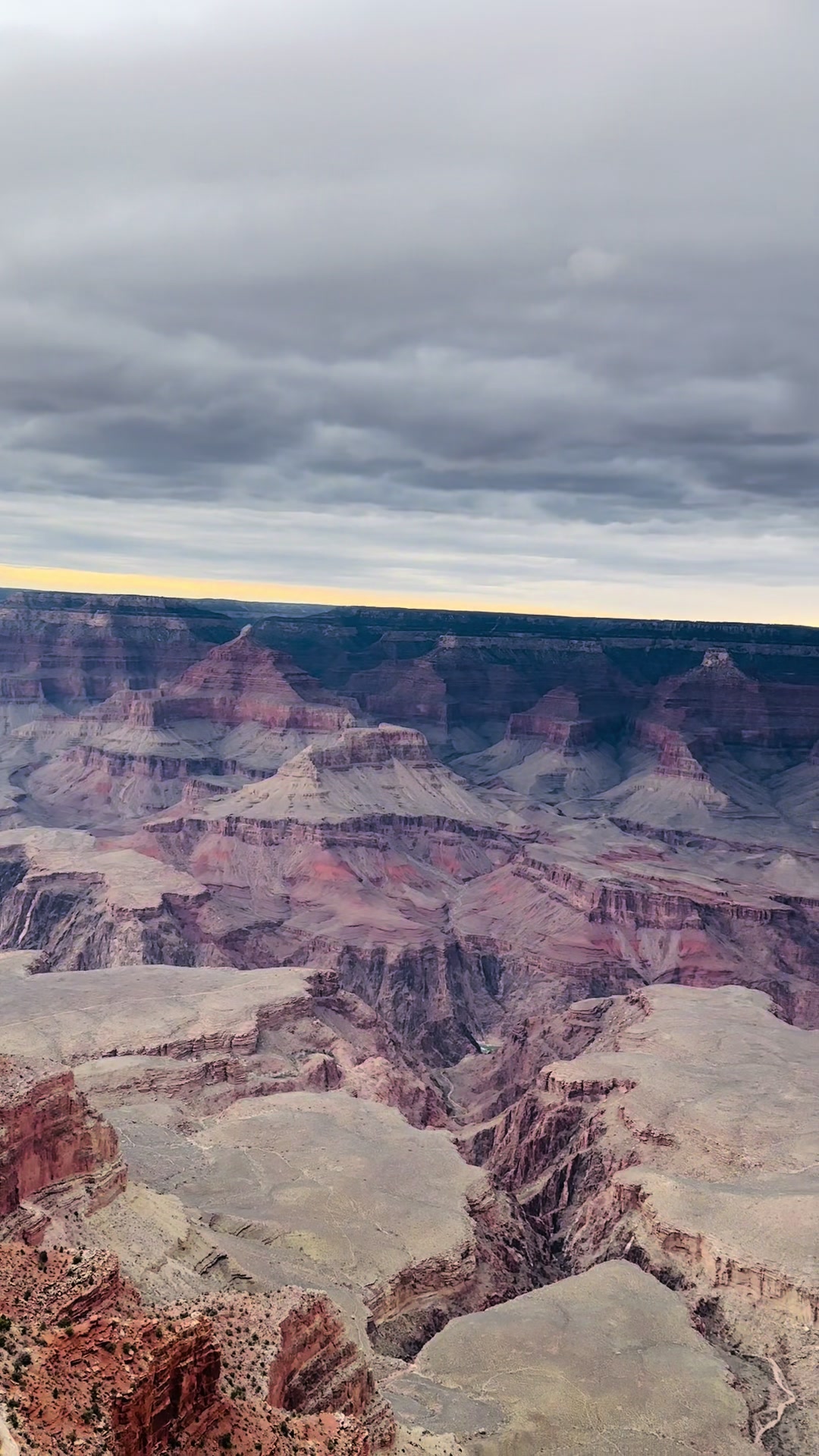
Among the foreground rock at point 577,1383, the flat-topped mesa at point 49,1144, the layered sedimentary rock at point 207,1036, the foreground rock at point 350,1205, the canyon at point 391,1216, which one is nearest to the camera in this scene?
the canyon at point 391,1216

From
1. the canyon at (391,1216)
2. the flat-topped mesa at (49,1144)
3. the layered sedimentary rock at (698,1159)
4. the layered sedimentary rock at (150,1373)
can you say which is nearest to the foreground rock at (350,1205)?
the canyon at (391,1216)

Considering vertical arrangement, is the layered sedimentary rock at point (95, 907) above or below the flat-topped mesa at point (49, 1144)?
below

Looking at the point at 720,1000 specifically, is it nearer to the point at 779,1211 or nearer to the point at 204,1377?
the point at 779,1211

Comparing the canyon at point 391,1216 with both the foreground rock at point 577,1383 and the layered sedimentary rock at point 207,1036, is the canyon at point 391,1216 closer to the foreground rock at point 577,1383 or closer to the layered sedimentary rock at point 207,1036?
the foreground rock at point 577,1383

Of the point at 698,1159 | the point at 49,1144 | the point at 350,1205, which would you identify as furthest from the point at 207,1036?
the point at 49,1144

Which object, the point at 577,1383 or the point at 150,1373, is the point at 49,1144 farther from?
the point at 150,1373

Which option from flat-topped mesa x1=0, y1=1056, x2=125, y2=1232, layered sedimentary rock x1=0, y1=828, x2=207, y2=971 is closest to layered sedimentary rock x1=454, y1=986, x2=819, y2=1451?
flat-topped mesa x1=0, y1=1056, x2=125, y2=1232

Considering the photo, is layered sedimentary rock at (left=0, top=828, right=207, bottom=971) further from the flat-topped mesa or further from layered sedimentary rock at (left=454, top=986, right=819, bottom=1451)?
the flat-topped mesa
